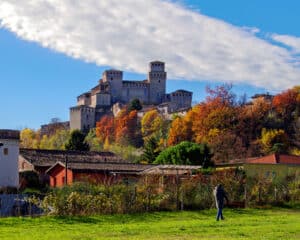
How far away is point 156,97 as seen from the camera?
536 ft

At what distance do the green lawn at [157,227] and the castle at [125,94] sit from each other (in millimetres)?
125111

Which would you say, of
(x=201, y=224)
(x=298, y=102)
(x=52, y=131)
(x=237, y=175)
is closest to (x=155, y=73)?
(x=52, y=131)

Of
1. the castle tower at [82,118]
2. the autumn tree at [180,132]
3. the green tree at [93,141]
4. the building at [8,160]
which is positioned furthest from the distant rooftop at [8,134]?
the castle tower at [82,118]

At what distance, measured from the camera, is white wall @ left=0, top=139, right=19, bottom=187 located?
4575 cm

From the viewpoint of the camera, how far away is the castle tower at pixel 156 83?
536 ft

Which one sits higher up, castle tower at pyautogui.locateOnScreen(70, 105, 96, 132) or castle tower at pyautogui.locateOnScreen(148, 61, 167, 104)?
castle tower at pyautogui.locateOnScreen(148, 61, 167, 104)

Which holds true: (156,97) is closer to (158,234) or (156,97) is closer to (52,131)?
(52,131)

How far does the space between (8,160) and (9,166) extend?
0.51 m

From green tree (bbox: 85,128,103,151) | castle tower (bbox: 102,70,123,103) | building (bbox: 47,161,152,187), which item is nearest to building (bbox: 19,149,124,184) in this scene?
building (bbox: 47,161,152,187)

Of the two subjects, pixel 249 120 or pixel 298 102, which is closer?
pixel 249 120

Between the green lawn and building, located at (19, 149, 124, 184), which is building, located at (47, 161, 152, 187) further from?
the green lawn

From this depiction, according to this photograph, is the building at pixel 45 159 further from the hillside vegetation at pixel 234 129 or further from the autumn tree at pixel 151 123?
the autumn tree at pixel 151 123

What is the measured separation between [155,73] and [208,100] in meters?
72.3

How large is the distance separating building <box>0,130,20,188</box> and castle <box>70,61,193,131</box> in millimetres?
100527
